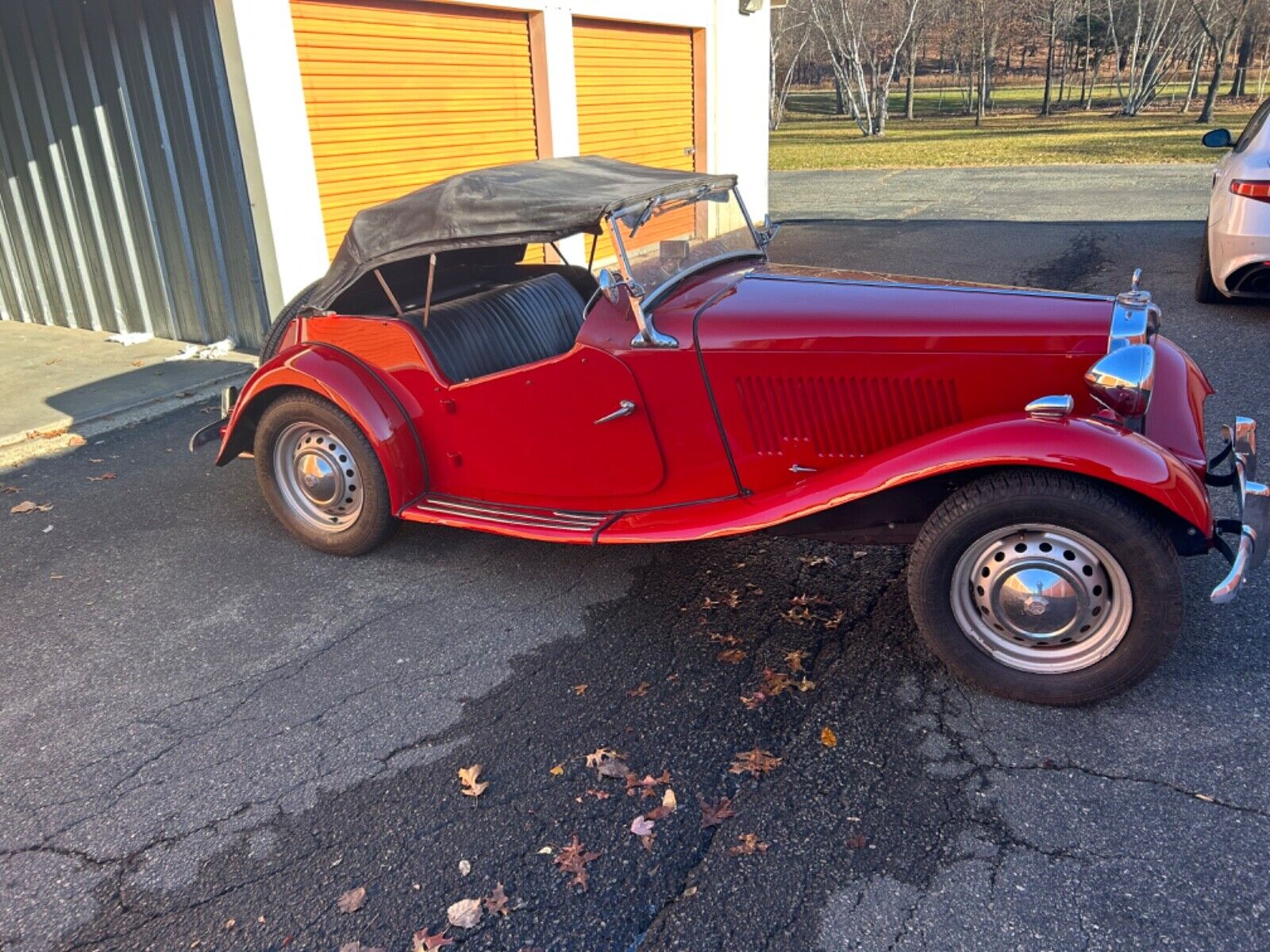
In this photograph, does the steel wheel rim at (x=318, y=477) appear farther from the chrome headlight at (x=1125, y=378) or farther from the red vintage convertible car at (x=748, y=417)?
the chrome headlight at (x=1125, y=378)

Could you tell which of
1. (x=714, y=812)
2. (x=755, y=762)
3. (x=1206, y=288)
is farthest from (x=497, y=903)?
(x=1206, y=288)

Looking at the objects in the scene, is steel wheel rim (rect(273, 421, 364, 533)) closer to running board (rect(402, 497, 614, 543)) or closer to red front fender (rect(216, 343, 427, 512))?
red front fender (rect(216, 343, 427, 512))

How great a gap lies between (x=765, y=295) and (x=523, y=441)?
1150 millimetres

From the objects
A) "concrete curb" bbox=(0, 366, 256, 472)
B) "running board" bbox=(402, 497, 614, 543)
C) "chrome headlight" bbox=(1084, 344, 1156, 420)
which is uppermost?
"chrome headlight" bbox=(1084, 344, 1156, 420)

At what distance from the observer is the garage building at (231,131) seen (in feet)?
22.9

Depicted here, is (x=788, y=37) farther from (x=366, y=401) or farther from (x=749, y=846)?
(x=749, y=846)

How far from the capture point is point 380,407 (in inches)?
161

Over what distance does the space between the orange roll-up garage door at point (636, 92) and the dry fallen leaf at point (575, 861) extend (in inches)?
366

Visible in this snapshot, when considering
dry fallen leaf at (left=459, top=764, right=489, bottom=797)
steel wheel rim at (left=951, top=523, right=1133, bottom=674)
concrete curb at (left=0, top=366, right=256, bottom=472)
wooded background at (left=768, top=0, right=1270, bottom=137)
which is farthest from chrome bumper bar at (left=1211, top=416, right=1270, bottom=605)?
wooded background at (left=768, top=0, right=1270, bottom=137)

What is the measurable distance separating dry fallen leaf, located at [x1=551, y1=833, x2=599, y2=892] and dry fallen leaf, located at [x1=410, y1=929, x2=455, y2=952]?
344 millimetres

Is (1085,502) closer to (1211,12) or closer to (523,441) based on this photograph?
(523,441)

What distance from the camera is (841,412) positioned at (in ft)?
11.2

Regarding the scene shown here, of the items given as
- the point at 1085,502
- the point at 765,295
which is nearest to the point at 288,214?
the point at 765,295

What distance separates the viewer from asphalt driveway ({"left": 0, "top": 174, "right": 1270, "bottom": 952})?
238 centimetres
